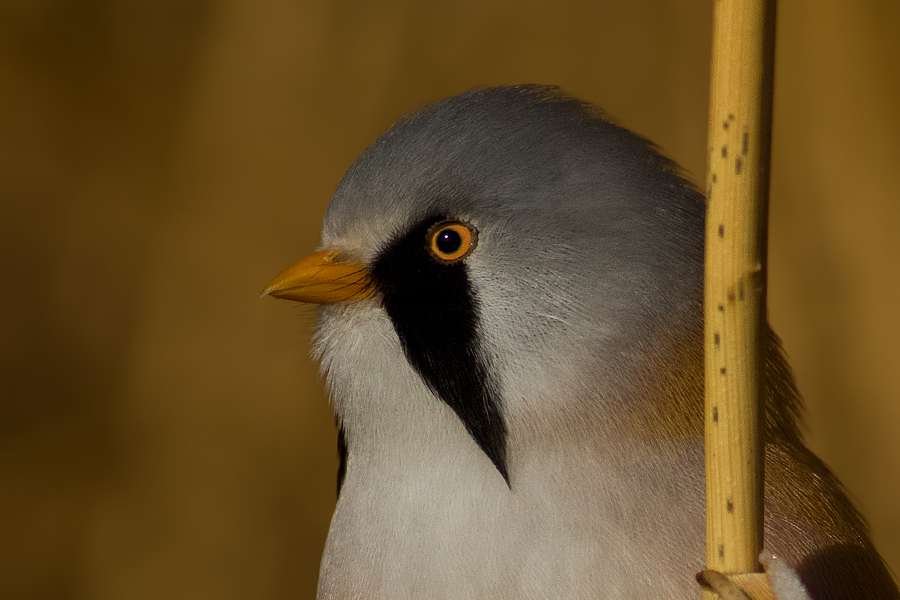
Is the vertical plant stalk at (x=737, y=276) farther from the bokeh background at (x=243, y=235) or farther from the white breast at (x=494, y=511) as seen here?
the bokeh background at (x=243, y=235)

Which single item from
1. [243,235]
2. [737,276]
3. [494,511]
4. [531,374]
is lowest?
[494,511]

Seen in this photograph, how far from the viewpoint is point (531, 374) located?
3.75ft

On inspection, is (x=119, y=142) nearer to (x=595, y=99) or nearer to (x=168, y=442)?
(x=168, y=442)

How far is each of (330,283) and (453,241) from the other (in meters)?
0.18

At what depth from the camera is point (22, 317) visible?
8.16 feet

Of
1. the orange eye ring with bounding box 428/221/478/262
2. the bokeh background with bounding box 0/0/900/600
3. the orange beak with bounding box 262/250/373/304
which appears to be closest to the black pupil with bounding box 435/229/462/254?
the orange eye ring with bounding box 428/221/478/262

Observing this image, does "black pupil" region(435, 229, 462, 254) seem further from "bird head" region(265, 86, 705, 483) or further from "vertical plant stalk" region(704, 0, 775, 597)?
"vertical plant stalk" region(704, 0, 775, 597)

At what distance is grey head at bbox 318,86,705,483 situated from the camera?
1.14 meters

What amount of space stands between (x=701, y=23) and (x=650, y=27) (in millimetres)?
131

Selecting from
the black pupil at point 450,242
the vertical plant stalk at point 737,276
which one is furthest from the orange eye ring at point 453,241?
the vertical plant stalk at point 737,276

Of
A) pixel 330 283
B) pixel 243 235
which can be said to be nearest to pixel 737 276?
pixel 330 283

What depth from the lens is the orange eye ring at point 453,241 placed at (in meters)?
1.17

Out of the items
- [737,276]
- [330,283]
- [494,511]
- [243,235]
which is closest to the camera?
[737,276]

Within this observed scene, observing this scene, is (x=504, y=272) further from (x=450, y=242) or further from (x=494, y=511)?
(x=494, y=511)
